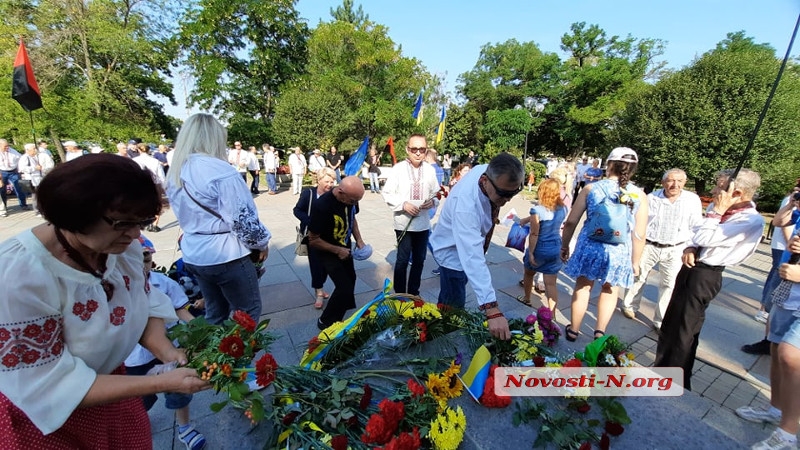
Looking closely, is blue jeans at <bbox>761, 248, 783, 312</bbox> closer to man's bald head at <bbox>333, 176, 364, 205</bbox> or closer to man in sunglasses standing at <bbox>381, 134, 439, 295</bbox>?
man in sunglasses standing at <bbox>381, 134, 439, 295</bbox>

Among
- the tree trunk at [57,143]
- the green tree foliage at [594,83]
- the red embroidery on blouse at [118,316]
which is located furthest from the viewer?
the green tree foliage at [594,83]

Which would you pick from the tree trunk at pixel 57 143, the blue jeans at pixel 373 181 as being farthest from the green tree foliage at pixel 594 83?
the tree trunk at pixel 57 143

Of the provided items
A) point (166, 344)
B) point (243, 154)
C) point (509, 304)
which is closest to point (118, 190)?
point (166, 344)

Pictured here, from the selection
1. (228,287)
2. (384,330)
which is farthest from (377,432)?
(228,287)

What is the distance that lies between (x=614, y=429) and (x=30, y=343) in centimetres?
211

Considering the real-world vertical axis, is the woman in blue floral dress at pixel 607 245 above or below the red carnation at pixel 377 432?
above

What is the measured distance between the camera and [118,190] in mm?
969

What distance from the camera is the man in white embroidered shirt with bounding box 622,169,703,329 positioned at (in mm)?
3670

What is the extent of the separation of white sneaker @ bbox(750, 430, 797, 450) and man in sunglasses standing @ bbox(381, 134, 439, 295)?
110 inches

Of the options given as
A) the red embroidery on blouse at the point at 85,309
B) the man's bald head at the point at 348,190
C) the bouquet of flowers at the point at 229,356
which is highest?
the man's bald head at the point at 348,190

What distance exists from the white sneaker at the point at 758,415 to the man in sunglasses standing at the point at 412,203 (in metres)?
2.75

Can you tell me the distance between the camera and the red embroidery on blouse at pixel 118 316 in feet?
3.78

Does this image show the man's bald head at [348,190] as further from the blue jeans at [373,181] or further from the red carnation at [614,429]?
the blue jeans at [373,181]

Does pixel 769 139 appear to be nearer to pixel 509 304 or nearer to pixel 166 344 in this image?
pixel 509 304
